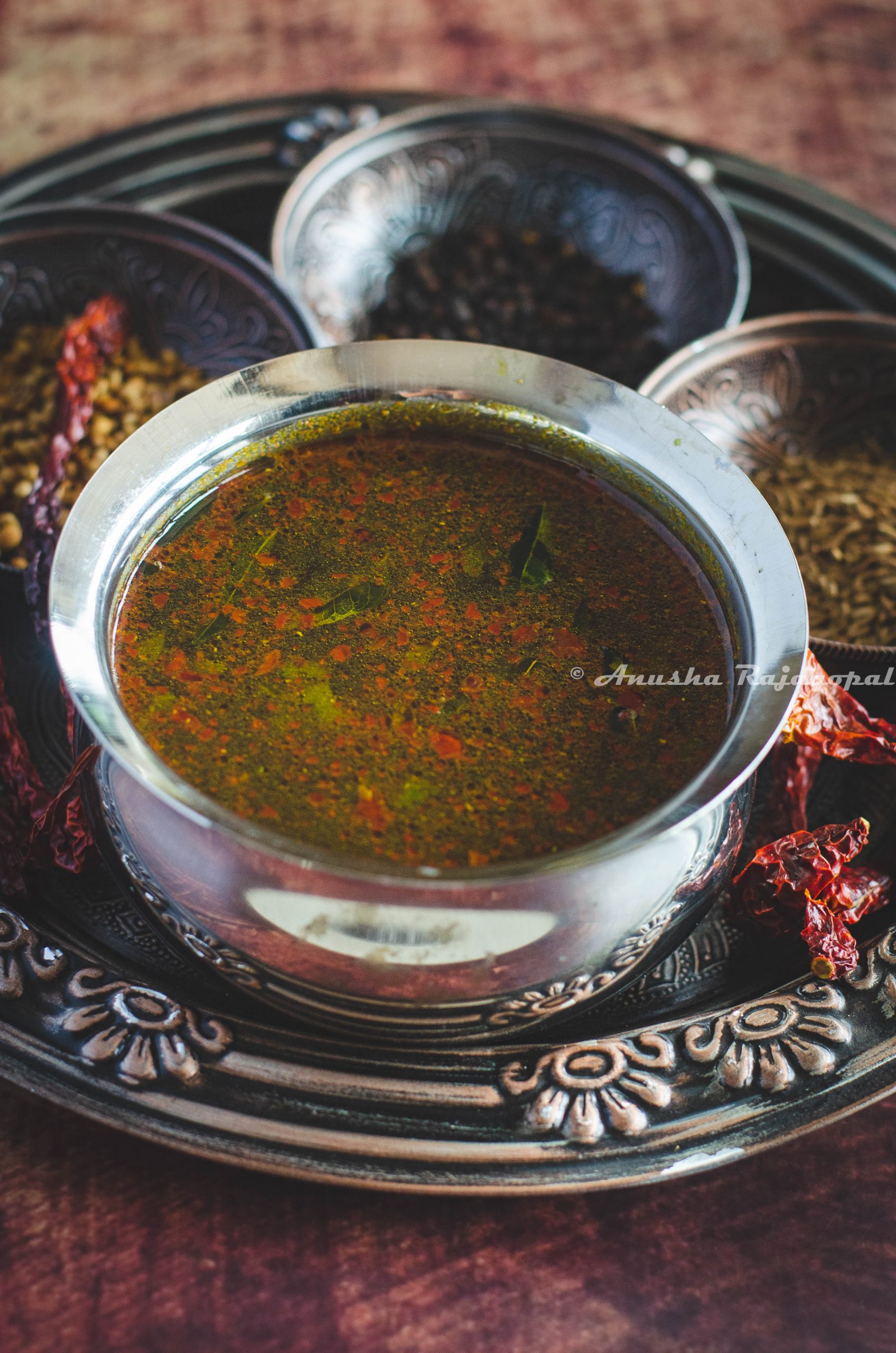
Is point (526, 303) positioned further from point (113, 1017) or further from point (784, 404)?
point (113, 1017)

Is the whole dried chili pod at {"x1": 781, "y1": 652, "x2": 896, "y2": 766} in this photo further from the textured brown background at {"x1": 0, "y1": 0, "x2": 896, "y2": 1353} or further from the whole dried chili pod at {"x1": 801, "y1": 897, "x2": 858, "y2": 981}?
the textured brown background at {"x1": 0, "y1": 0, "x2": 896, "y2": 1353}

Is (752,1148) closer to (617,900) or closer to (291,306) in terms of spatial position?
(617,900)

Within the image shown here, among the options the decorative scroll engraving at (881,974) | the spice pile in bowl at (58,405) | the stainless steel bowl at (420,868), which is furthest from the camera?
the spice pile in bowl at (58,405)

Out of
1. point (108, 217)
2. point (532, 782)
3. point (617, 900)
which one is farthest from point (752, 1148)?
point (108, 217)

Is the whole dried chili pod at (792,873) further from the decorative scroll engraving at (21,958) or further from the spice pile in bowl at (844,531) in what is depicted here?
the decorative scroll engraving at (21,958)

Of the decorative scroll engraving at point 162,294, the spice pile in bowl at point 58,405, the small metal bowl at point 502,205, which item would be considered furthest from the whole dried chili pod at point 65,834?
the small metal bowl at point 502,205

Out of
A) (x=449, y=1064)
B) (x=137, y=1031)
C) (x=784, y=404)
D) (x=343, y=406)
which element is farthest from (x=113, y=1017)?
(x=784, y=404)

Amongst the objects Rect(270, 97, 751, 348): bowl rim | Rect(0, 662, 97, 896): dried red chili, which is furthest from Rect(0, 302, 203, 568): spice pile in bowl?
Rect(0, 662, 97, 896): dried red chili
